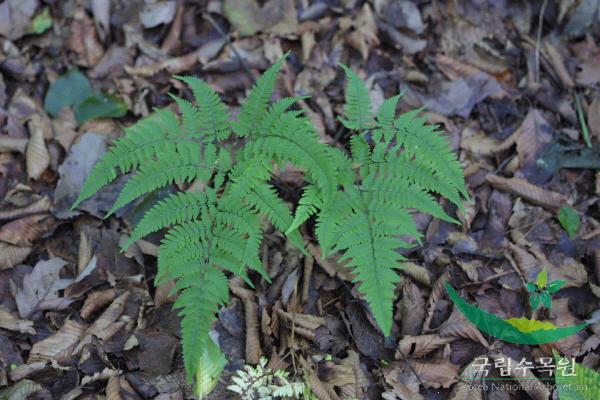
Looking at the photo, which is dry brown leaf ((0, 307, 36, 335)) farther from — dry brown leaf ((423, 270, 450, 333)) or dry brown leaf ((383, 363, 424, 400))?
dry brown leaf ((423, 270, 450, 333))

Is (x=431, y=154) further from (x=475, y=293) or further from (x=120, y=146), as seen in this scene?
(x=120, y=146)

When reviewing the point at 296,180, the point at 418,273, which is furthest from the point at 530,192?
the point at 296,180

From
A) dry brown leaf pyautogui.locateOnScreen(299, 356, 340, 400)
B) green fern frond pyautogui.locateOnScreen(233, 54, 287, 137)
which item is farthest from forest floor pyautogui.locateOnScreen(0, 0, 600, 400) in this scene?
green fern frond pyautogui.locateOnScreen(233, 54, 287, 137)

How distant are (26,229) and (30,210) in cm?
16

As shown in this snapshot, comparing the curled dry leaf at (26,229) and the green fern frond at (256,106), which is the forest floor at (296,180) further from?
the green fern frond at (256,106)

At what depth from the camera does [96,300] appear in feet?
10.9

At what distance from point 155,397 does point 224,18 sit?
326cm

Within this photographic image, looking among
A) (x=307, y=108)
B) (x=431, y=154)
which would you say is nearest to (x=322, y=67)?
(x=307, y=108)

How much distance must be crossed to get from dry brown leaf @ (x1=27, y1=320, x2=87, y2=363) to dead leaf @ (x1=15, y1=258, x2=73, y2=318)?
18 centimetres

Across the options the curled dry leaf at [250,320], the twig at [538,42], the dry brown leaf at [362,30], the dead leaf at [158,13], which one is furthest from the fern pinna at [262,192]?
the twig at [538,42]

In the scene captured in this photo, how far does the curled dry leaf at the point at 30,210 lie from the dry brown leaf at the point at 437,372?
2.83 metres

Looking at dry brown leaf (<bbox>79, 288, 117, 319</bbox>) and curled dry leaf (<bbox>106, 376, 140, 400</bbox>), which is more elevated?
dry brown leaf (<bbox>79, 288, 117, 319</bbox>)

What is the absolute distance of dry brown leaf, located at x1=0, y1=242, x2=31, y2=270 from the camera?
343cm

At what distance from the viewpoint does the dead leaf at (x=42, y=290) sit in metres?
3.30
